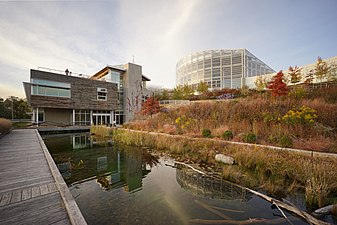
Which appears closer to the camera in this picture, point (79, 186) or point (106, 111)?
point (79, 186)

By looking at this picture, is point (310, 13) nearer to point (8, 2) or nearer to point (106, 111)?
point (8, 2)

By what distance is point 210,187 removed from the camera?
4195mm

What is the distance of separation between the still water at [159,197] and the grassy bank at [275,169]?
715 mm

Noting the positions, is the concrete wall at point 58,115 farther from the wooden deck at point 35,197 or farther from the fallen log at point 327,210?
the fallen log at point 327,210

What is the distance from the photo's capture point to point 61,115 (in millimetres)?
22828

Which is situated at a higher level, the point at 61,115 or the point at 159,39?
the point at 159,39

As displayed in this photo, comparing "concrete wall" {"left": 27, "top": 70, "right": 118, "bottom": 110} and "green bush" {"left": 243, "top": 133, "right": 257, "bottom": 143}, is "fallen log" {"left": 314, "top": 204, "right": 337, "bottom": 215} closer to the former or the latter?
"green bush" {"left": 243, "top": 133, "right": 257, "bottom": 143}

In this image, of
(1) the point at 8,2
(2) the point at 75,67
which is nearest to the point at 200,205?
(1) the point at 8,2

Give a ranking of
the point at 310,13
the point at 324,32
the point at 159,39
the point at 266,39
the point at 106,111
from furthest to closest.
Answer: the point at 106,111 < the point at 266,39 < the point at 159,39 < the point at 324,32 < the point at 310,13

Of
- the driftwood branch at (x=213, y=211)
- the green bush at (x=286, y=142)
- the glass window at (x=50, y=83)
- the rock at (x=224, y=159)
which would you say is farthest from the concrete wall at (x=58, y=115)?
the green bush at (x=286, y=142)

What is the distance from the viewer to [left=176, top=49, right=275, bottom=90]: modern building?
127 feet

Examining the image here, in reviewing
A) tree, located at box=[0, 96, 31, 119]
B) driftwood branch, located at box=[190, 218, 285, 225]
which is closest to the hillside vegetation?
driftwood branch, located at box=[190, 218, 285, 225]

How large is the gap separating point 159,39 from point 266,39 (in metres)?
11.6

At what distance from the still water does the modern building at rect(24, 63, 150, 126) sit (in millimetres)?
19201
